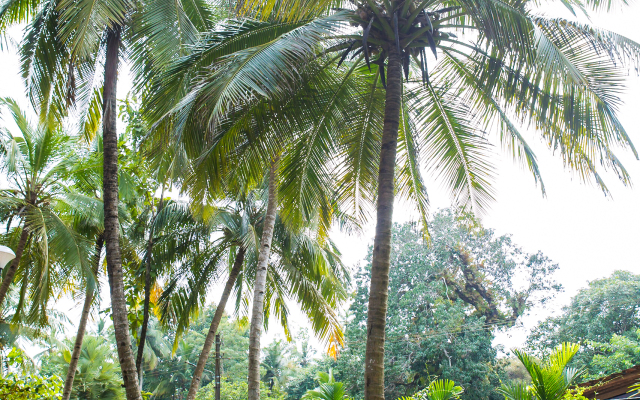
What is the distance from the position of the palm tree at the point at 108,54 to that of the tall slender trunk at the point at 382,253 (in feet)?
8.66

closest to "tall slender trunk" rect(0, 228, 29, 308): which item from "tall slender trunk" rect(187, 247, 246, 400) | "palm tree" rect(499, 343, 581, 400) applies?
Answer: "tall slender trunk" rect(187, 247, 246, 400)

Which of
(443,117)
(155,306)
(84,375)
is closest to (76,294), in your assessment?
(155,306)

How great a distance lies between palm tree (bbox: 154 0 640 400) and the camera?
4.50 m

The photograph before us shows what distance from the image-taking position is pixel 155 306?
12055mm

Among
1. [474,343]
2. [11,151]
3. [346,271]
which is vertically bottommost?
[474,343]

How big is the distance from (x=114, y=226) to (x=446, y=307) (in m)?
17.1

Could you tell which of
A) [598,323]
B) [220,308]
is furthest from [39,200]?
[598,323]

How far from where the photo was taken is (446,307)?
20266 millimetres

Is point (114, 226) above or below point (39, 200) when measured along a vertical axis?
below

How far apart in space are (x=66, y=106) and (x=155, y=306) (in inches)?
261

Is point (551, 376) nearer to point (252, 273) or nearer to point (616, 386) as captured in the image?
point (616, 386)

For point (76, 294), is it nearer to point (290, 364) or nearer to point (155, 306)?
point (155, 306)

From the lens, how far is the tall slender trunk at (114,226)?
506 cm

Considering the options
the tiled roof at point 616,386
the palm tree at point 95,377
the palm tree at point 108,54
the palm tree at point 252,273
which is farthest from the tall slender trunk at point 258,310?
the palm tree at point 95,377
